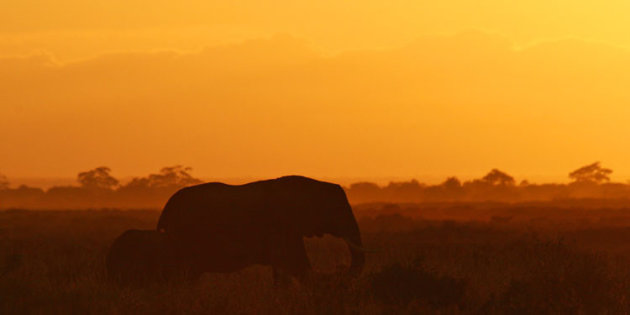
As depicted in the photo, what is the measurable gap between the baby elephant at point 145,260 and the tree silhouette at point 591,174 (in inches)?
5478

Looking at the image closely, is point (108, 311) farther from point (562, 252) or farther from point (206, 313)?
point (562, 252)

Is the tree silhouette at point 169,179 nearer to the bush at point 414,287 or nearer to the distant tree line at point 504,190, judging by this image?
the distant tree line at point 504,190

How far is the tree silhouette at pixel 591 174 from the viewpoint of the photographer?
479ft

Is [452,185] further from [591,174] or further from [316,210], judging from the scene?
[316,210]

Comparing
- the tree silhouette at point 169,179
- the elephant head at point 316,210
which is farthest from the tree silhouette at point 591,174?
the elephant head at point 316,210

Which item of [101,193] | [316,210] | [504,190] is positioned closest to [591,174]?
[504,190]

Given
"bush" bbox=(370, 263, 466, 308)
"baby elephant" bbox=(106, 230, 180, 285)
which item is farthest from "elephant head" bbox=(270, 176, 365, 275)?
"baby elephant" bbox=(106, 230, 180, 285)

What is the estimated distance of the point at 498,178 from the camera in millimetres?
154375

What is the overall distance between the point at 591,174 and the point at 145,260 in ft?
464

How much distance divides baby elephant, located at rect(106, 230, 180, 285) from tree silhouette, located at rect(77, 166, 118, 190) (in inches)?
5982

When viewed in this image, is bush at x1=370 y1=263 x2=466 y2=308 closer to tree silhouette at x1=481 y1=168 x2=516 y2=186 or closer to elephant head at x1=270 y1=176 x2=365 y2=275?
elephant head at x1=270 y1=176 x2=365 y2=275

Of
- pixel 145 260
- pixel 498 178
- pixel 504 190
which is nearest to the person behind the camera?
pixel 145 260

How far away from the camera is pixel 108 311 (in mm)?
10875

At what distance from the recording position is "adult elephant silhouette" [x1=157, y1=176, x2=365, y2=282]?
13539 mm
